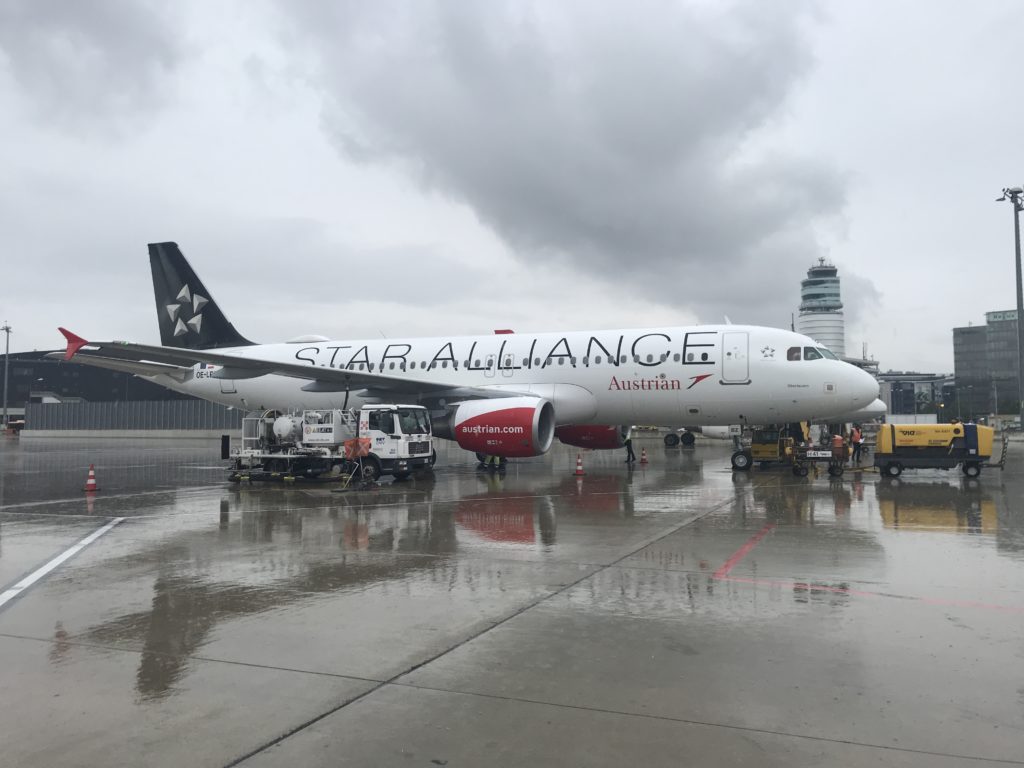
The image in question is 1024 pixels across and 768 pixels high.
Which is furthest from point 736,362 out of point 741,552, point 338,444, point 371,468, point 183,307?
point 183,307

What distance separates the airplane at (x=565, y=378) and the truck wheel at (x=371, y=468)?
5.24 ft


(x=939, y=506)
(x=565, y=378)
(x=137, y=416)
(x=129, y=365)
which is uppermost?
(x=129, y=365)

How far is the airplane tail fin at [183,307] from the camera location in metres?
23.8

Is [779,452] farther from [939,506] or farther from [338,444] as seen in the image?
[338,444]

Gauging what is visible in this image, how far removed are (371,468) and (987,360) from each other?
166m

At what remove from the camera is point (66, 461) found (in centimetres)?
2584

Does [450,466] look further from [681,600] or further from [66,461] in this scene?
[681,600]

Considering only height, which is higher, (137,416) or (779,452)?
(137,416)

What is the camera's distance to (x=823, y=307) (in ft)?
467

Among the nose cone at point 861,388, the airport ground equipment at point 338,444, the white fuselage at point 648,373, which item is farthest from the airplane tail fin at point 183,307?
the nose cone at point 861,388

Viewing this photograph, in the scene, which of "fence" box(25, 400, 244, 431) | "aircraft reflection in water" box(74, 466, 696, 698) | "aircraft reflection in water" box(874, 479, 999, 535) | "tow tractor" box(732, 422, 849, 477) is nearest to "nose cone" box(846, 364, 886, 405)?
"tow tractor" box(732, 422, 849, 477)

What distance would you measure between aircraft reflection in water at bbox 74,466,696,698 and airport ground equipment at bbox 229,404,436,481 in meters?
1.69

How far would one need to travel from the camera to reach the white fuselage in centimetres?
1727

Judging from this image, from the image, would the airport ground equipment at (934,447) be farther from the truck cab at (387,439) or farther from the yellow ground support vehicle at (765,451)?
the truck cab at (387,439)
